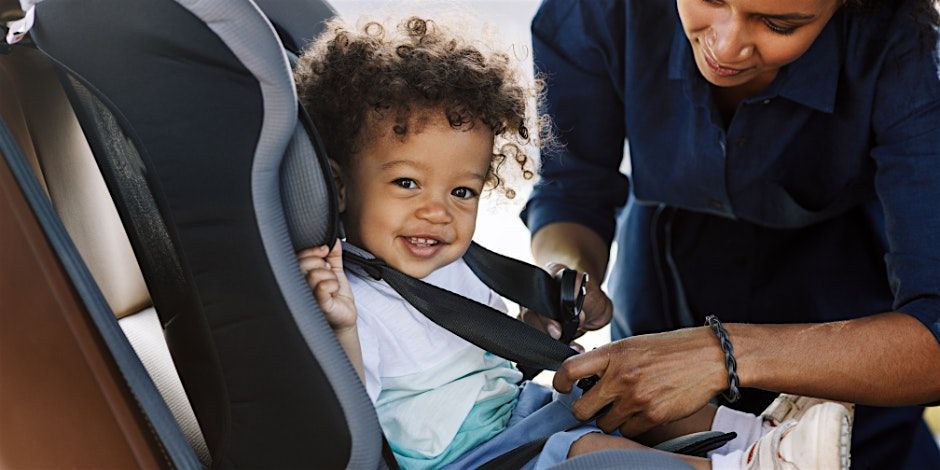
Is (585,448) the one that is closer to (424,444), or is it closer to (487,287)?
(424,444)

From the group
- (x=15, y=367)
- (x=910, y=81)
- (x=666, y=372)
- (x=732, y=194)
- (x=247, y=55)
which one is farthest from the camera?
(x=732, y=194)

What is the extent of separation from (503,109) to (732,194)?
1.88ft

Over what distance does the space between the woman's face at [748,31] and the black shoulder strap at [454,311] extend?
1.64ft

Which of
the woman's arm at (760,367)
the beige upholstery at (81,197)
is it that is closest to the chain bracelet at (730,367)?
the woman's arm at (760,367)

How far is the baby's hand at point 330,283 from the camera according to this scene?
3.52 feet

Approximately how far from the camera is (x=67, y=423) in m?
1.07

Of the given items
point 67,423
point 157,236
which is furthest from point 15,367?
point 157,236

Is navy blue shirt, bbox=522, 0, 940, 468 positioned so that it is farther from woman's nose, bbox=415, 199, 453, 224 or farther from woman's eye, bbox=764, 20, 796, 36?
woman's nose, bbox=415, 199, 453, 224

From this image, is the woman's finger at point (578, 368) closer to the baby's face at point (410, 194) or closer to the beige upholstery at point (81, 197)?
the baby's face at point (410, 194)

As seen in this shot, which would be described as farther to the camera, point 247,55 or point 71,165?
point 71,165

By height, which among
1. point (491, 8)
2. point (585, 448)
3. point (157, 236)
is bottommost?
point (491, 8)

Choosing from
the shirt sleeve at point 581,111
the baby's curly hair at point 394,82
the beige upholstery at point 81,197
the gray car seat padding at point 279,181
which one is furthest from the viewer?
the shirt sleeve at point 581,111

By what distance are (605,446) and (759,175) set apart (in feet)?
2.24

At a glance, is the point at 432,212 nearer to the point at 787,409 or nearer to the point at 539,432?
the point at 539,432
